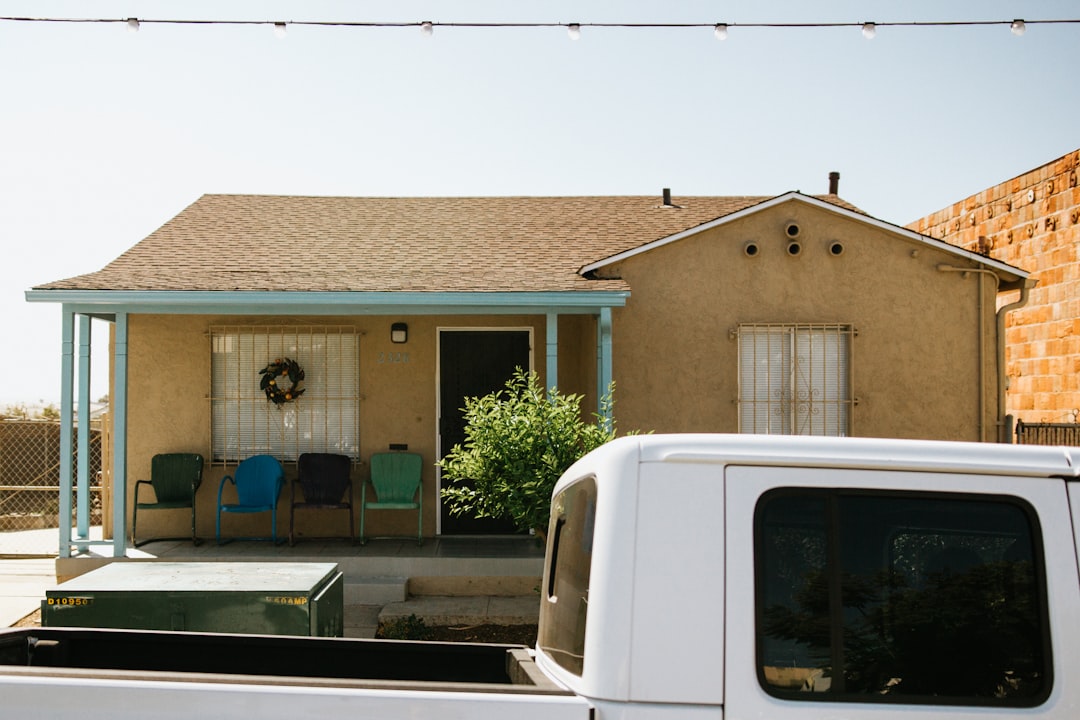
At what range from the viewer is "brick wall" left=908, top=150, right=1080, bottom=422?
36.3ft

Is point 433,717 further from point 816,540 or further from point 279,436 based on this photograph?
point 279,436

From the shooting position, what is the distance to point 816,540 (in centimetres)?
197

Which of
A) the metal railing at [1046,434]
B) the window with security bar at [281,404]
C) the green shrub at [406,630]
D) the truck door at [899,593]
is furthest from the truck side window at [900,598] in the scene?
the metal railing at [1046,434]

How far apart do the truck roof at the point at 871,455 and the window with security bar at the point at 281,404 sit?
790cm

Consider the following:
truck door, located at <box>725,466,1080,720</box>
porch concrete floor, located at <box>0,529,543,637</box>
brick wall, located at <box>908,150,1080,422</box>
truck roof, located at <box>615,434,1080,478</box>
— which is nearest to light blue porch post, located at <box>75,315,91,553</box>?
porch concrete floor, located at <box>0,529,543,637</box>

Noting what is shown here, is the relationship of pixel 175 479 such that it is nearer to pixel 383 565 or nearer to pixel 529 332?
pixel 383 565

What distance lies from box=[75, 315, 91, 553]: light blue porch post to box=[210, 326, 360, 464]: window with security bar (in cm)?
135

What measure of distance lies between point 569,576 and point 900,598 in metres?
0.75

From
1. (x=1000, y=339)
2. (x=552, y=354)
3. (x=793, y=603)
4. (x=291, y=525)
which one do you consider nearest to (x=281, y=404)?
(x=291, y=525)

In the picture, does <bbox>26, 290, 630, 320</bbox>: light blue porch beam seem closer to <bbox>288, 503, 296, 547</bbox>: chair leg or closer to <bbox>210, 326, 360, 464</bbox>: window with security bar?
<bbox>210, 326, 360, 464</bbox>: window with security bar

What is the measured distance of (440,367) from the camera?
31.8 ft

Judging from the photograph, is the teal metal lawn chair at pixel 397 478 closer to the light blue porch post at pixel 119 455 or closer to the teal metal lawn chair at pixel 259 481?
the teal metal lawn chair at pixel 259 481

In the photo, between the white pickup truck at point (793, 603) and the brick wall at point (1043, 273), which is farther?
the brick wall at point (1043, 273)

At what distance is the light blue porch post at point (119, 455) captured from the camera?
328 inches
